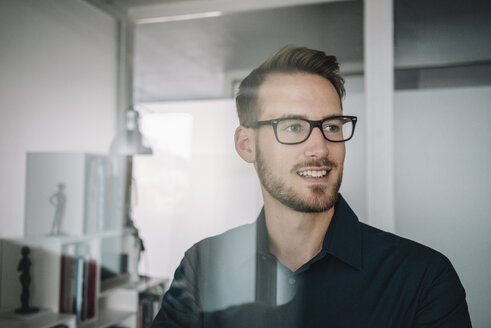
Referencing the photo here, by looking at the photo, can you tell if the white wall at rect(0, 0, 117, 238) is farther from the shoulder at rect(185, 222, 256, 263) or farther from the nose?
the nose

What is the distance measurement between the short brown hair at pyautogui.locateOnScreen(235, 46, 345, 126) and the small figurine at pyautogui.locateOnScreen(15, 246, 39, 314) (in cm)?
91

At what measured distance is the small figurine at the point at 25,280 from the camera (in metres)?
1.37

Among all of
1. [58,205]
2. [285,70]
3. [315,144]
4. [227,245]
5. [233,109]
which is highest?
[285,70]

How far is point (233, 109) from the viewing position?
4.47ft

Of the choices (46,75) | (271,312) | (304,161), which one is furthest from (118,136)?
(271,312)

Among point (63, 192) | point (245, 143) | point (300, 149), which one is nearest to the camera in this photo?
point (300, 149)

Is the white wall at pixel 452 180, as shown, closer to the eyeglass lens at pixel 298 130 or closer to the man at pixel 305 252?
the man at pixel 305 252

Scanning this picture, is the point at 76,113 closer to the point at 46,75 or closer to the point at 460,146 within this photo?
the point at 46,75

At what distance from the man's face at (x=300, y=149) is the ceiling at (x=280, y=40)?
20 cm

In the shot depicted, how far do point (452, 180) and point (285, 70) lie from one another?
2.25ft

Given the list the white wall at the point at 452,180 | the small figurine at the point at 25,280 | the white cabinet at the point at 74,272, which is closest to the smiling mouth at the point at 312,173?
the white wall at the point at 452,180

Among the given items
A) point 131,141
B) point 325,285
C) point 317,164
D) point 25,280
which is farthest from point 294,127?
point 25,280

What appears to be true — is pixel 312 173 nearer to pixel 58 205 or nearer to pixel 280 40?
pixel 280 40

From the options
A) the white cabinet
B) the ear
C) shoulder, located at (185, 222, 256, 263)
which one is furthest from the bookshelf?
the ear
